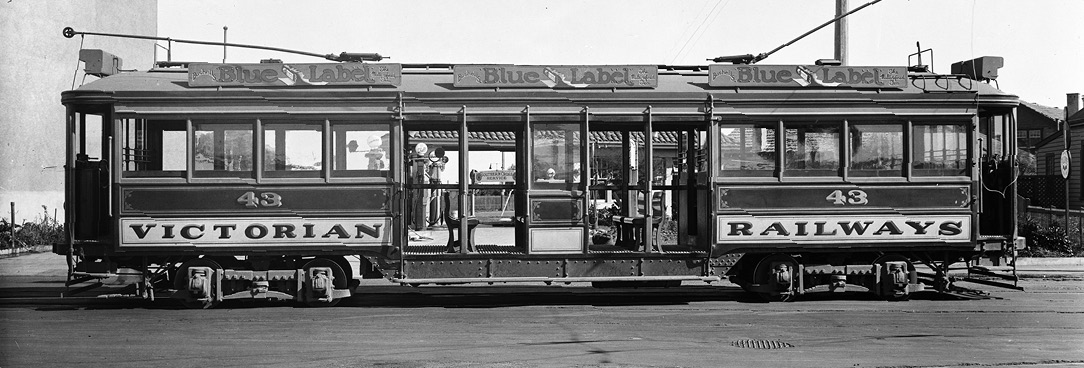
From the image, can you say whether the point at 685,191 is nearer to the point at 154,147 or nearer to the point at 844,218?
the point at 844,218

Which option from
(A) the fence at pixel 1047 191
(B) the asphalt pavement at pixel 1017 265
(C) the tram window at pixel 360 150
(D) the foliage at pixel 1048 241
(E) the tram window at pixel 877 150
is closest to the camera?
(C) the tram window at pixel 360 150

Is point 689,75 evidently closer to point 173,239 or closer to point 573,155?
point 573,155

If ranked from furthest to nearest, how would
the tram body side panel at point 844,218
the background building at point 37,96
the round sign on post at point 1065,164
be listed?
the background building at point 37,96 → the round sign on post at point 1065,164 → the tram body side panel at point 844,218

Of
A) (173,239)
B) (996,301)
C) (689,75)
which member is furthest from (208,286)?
(996,301)

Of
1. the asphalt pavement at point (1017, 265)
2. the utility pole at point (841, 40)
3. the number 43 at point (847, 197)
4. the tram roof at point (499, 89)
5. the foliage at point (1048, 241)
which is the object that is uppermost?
the utility pole at point (841, 40)

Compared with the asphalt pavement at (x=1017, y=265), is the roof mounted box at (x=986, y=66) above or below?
above

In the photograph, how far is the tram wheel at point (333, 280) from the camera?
34.1 ft

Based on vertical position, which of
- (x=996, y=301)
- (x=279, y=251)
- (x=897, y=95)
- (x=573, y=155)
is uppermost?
(x=897, y=95)

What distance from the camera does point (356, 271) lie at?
15.1 m

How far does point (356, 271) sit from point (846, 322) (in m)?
8.88

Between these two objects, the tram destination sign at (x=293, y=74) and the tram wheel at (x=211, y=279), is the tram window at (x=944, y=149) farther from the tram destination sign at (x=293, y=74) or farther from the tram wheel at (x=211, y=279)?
the tram wheel at (x=211, y=279)

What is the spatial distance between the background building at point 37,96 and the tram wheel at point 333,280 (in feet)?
40.1

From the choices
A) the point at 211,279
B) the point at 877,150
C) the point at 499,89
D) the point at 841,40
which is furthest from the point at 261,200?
the point at 841,40

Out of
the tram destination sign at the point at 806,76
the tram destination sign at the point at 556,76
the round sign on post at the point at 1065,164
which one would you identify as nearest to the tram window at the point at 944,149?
the tram destination sign at the point at 806,76
